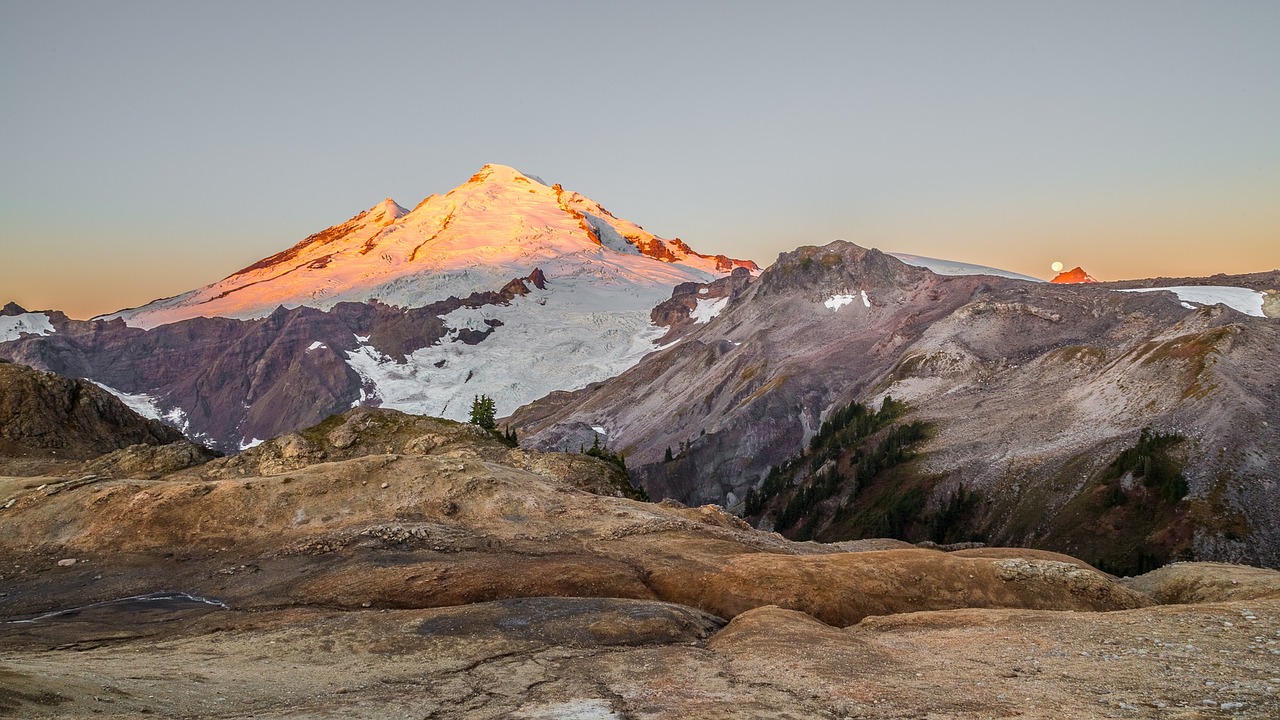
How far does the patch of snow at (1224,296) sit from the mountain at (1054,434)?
23.8 inches

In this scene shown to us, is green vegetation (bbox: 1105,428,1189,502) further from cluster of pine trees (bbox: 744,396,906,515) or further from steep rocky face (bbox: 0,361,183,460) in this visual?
steep rocky face (bbox: 0,361,183,460)

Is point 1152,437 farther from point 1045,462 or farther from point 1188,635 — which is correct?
point 1188,635

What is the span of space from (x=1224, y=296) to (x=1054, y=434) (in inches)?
3431

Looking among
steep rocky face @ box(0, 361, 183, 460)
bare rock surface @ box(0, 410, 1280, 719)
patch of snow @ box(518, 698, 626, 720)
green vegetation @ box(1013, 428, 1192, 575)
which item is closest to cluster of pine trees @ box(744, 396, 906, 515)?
green vegetation @ box(1013, 428, 1192, 575)

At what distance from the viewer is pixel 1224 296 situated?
172875mm

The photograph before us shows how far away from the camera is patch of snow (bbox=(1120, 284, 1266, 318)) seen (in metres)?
165

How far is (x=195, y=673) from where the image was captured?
21.6m

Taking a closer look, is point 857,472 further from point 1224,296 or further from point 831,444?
point 1224,296

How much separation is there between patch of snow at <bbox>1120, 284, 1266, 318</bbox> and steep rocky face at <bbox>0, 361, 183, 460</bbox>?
193304 millimetres

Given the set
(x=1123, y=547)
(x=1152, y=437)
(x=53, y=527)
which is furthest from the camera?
(x=1152, y=437)

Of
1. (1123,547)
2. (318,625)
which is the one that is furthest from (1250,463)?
(318,625)

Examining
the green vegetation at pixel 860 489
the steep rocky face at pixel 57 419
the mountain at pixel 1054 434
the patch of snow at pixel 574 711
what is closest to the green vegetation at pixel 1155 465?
the mountain at pixel 1054 434

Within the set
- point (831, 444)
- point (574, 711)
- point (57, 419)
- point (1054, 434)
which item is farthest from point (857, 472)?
point (574, 711)

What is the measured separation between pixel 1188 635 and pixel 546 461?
45481mm
